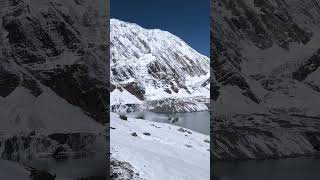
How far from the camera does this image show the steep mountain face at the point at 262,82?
713 cm

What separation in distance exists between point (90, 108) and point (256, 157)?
9.95ft

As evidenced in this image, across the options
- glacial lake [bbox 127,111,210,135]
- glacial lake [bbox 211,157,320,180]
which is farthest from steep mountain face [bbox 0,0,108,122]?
glacial lake [bbox 127,111,210,135]

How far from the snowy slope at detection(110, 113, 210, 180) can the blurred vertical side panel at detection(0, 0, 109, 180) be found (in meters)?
1.93

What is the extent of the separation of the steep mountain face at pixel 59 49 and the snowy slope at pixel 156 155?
7.94 ft

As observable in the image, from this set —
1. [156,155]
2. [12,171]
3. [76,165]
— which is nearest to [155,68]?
[156,155]

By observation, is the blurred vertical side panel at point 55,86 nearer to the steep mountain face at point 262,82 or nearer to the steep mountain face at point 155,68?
the steep mountain face at point 262,82

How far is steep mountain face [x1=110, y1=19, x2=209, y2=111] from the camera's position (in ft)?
255

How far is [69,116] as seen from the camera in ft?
22.7

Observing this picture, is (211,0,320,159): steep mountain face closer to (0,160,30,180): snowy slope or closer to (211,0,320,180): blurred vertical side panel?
(211,0,320,180): blurred vertical side panel

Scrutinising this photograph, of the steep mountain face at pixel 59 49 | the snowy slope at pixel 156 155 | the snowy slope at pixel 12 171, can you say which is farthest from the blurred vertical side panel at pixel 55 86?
the snowy slope at pixel 156 155

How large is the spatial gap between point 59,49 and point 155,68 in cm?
7772

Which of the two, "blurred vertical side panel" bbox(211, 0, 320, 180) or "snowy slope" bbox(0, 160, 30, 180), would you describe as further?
"blurred vertical side panel" bbox(211, 0, 320, 180)

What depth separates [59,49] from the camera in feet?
23.4

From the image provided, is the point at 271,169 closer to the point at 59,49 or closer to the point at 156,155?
the point at 59,49
